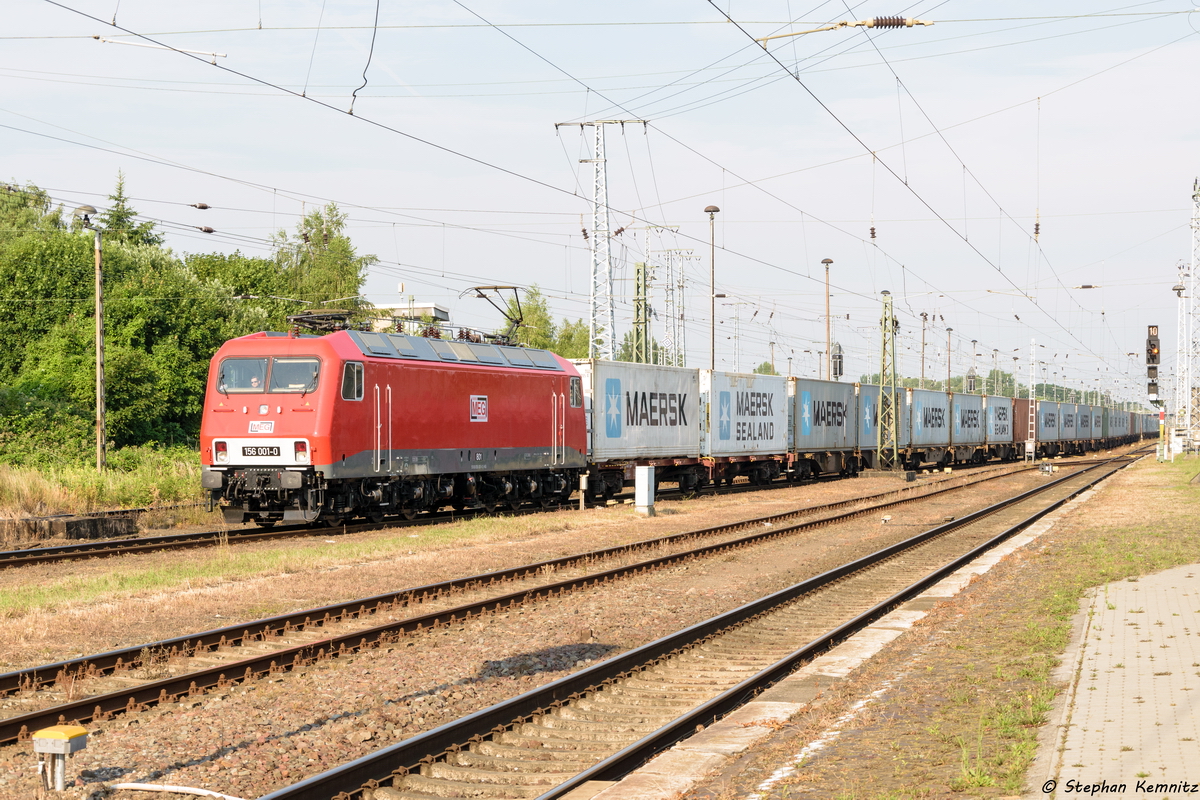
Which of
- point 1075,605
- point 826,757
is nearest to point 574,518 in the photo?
point 1075,605

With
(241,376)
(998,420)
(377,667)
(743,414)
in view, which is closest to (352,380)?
(241,376)

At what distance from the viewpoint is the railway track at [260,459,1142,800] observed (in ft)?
23.0

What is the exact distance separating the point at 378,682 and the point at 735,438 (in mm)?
27513

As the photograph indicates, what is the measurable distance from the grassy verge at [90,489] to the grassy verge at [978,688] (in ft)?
62.7

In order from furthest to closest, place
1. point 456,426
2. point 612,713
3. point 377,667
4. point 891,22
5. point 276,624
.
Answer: point 456,426, point 891,22, point 276,624, point 377,667, point 612,713

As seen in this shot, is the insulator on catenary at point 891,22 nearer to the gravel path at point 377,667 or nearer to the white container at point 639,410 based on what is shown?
the gravel path at point 377,667

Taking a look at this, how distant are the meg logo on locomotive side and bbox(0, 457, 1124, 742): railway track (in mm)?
7857

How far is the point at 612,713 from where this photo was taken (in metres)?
8.99

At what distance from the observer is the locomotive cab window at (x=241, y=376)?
21.2m

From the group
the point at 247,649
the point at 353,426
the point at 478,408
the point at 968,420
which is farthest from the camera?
the point at 968,420

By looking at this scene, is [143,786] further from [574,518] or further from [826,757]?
[574,518]

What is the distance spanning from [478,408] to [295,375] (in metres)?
4.99

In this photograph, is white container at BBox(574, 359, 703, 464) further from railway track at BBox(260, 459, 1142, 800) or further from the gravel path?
railway track at BBox(260, 459, 1142, 800)

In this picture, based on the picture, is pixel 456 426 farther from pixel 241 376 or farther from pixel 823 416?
pixel 823 416
